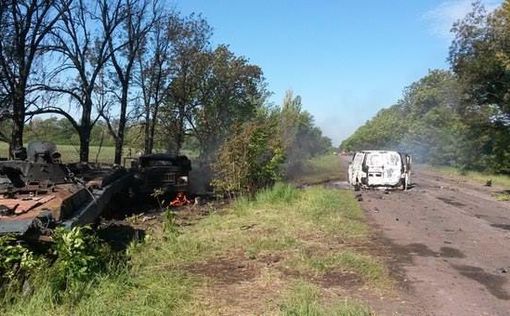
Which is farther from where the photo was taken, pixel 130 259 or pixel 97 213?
pixel 97 213

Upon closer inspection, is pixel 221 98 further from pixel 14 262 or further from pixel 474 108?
pixel 14 262

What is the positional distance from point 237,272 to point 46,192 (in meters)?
4.36

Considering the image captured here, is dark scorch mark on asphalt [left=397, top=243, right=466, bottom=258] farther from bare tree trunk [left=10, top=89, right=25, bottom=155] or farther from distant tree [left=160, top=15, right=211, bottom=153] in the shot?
distant tree [left=160, top=15, right=211, bottom=153]

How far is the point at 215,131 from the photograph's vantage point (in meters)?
44.2

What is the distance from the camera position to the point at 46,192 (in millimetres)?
11070

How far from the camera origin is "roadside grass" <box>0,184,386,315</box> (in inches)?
265

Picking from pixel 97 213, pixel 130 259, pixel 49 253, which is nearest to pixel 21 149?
pixel 97 213

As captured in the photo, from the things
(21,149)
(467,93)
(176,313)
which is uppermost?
(467,93)

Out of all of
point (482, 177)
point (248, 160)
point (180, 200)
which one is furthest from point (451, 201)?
point (482, 177)

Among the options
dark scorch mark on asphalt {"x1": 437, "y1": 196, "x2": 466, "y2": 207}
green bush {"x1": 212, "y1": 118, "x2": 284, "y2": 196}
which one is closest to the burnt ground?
dark scorch mark on asphalt {"x1": 437, "y1": 196, "x2": 466, "y2": 207}

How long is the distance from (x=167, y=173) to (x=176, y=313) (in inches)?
591

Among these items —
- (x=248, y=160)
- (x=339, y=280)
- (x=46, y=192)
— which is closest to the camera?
(x=339, y=280)

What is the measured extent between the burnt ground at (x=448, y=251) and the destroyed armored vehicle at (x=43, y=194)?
5093 mm

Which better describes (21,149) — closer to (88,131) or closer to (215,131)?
(88,131)
